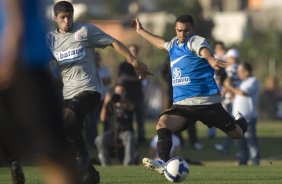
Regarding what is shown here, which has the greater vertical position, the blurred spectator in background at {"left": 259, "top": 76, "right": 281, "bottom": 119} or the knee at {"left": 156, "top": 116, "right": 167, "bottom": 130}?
the knee at {"left": 156, "top": 116, "right": 167, "bottom": 130}

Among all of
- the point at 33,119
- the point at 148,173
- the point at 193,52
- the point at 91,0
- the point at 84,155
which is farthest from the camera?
the point at 91,0

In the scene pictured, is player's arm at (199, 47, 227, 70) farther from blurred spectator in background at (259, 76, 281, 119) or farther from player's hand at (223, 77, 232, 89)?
blurred spectator in background at (259, 76, 281, 119)

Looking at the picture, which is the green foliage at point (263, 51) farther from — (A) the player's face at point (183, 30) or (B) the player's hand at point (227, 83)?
(A) the player's face at point (183, 30)

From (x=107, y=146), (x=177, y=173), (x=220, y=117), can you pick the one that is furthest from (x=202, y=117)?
(x=107, y=146)

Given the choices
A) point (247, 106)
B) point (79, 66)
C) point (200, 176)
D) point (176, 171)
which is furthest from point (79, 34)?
point (247, 106)

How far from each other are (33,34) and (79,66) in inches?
232

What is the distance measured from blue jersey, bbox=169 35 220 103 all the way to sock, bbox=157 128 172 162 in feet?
1.94

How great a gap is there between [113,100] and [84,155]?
8.27 metres

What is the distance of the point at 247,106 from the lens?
18.8 meters

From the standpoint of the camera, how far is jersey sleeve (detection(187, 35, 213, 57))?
12086mm

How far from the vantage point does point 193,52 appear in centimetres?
1243

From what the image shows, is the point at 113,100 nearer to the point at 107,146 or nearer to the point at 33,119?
the point at 107,146

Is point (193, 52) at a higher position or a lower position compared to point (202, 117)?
higher

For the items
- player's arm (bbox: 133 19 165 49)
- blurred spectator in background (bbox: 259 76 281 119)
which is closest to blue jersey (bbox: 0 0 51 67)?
player's arm (bbox: 133 19 165 49)
